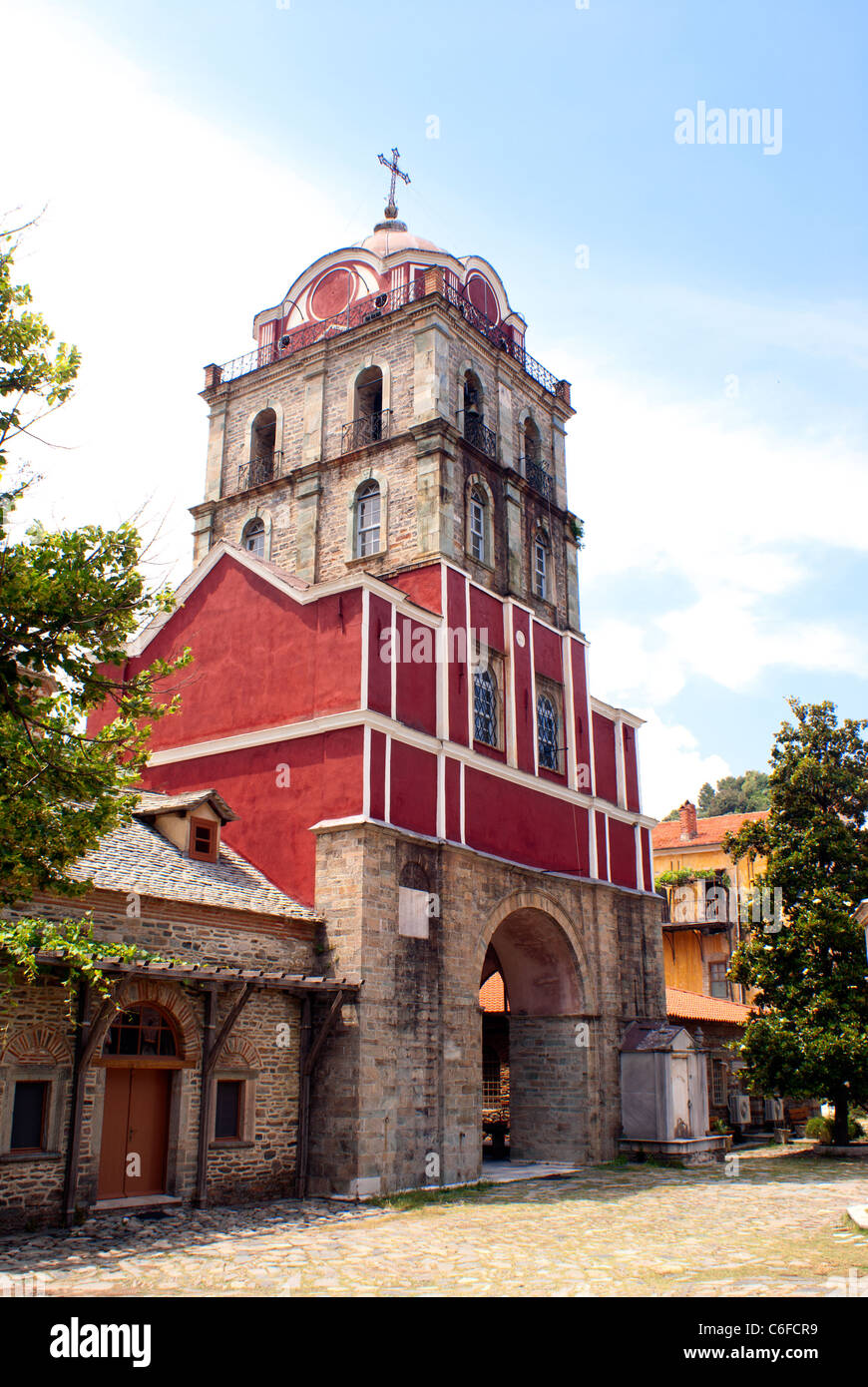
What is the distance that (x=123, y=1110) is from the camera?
14.5m

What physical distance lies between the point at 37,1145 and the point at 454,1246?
5280mm

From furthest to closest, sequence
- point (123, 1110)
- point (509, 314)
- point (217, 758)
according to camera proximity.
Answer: point (509, 314)
point (217, 758)
point (123, 1110)

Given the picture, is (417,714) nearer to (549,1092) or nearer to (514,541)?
(514,541)

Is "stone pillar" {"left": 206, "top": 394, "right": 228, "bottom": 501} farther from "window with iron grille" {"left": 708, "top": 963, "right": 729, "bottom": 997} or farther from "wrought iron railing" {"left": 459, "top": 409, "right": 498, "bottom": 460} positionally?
"window with iron grille" {"left": 708, "top": 963, "right": 729, "bottom": 997}

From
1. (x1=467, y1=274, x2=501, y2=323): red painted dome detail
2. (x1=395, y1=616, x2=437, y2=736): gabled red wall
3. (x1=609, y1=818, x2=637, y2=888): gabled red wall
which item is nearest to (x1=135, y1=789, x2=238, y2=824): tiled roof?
(x1=395, y1=616, x2=437, y2=736): gabled red wall

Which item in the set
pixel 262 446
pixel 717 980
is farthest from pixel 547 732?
pixel 717 980

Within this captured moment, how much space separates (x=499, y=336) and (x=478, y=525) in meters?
6.40

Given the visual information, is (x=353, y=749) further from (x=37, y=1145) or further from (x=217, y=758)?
(x=37, y=1145)

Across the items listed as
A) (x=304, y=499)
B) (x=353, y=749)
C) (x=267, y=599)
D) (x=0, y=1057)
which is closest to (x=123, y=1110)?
(x=0, y=1057)

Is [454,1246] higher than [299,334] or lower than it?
lower

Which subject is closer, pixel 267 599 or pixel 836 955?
pixel 267 599

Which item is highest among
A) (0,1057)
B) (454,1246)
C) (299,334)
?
(299,334)

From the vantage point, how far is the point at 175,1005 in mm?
15125

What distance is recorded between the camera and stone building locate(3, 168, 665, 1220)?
58.3ft
